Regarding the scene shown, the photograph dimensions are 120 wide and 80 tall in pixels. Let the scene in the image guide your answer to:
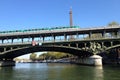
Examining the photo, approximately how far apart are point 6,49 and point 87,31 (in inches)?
1365

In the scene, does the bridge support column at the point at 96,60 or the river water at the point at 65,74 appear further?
the bridge support column at the point at 96,60

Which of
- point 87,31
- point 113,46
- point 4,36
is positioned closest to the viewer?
point 113,46

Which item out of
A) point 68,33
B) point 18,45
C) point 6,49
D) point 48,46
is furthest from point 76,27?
point 6,49

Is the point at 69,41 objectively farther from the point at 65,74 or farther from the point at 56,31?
the point at 65,74

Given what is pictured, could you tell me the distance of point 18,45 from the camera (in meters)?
106

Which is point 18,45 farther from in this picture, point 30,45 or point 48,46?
point 48,46

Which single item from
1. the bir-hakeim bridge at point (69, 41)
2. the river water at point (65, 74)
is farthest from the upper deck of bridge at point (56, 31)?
the river water at point (65, 74)

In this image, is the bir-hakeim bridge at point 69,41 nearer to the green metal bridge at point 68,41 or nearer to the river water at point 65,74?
the green metal bridge at point 68,41

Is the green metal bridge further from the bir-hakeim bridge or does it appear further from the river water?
the river water

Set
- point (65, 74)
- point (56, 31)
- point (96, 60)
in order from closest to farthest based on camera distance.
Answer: point (65, 74), point (96, 60), point (56, 31)

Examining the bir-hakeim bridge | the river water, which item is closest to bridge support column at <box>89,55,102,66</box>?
the bir-hakeim bridge

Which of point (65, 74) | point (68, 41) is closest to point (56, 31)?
point (68, 41)

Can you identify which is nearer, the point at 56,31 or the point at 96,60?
the point at 96,60

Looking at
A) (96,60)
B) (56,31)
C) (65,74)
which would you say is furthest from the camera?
(56,31)
